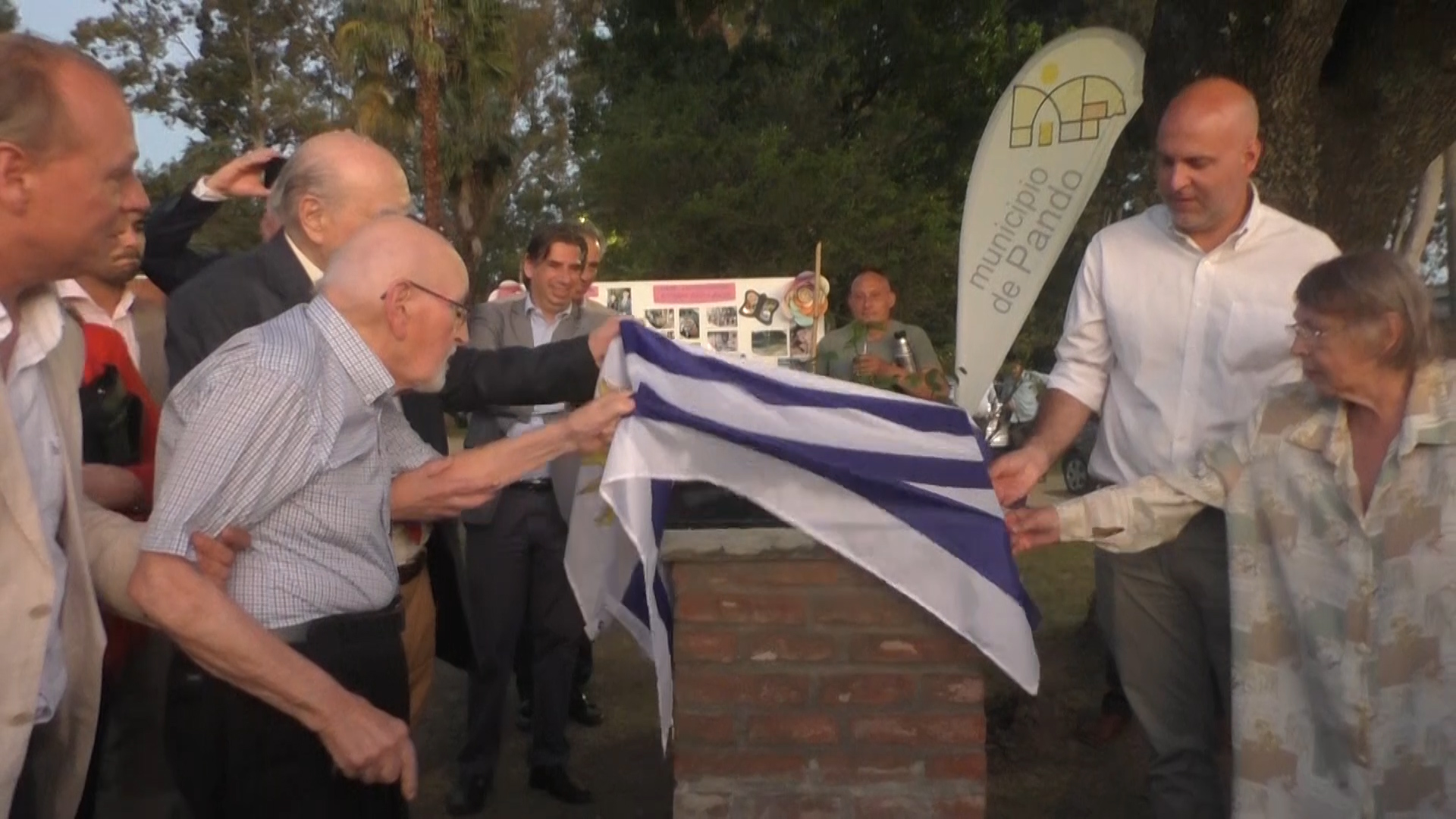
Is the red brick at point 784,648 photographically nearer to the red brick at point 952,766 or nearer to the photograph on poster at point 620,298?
the red brick at point 952,766

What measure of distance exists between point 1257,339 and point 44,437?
281 cm

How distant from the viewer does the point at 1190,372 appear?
360 cm

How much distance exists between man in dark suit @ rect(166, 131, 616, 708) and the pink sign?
7101mm

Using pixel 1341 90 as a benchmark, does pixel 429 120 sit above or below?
above

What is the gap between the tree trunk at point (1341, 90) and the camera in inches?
219

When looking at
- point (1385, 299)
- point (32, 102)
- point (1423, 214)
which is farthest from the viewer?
point (1423, 214)

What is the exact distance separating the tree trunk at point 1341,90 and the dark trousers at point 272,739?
14.5ft

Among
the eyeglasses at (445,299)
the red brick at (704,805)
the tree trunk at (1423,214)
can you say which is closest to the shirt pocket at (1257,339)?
the red brick at (704,805)

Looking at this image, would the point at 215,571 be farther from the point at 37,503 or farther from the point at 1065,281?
the point at 1065,281

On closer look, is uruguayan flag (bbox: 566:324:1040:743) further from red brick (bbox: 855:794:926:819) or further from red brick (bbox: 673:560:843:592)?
red brick (bbox: 855:794:926:819)

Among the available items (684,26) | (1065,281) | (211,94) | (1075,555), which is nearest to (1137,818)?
(1075,555)

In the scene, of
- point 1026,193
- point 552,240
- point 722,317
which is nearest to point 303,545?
point 552,240

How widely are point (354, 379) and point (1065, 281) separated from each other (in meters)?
25.1

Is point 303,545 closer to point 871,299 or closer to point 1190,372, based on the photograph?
point 1190,372
